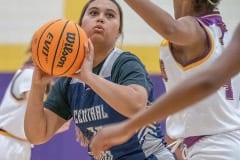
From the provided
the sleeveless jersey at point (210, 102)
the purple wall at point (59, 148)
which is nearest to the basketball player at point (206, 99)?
the sleeveless jersey at point (210, 102)

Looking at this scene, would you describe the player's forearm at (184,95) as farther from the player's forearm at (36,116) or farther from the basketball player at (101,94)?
the player's forearm at (36,116)

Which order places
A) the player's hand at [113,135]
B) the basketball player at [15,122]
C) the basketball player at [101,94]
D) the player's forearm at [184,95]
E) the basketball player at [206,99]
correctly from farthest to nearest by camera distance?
1. the basketball player at [15,122]
2. the basketball player at [101,94]
3. the basketball player at [206,99]
4. the player's hand at [113,135]
5. the player's forearm at [184,95]

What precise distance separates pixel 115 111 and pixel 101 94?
18 cm

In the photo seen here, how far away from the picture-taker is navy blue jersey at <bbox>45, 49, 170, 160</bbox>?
227 cm

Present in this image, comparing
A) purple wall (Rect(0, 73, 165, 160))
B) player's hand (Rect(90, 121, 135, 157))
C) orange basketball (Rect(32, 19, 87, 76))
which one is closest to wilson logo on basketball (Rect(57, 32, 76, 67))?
orange basketball (Rect(32, 19, 87, 76))

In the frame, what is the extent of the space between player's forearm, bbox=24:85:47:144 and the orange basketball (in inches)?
7.2

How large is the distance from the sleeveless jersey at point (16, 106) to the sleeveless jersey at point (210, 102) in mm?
1753

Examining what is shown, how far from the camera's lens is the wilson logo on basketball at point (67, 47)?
218 cm

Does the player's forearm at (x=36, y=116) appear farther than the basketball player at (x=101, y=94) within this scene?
Yes

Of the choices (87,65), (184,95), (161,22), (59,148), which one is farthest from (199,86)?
(59,148)

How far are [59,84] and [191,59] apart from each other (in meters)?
0.70

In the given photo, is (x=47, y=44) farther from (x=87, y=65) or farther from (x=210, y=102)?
(x=210, y=102)

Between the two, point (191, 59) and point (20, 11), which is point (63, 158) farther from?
point (191, 59)

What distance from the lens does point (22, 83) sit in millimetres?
3730
